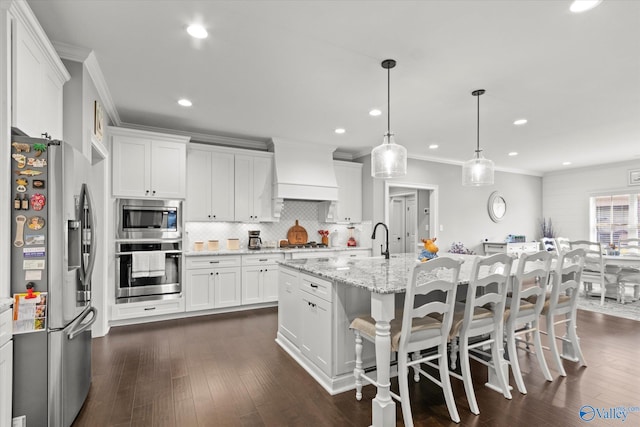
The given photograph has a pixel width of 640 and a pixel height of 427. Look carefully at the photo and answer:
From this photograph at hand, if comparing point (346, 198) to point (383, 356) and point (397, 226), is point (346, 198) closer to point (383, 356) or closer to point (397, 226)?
point (397, 226)

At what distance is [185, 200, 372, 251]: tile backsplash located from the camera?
Result: 5.07 metres

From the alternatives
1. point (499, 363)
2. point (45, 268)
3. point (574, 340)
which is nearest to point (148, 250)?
point (45, 268)

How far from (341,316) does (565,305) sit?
2071 millimetres

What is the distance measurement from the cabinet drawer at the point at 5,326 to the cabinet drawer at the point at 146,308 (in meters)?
2.62

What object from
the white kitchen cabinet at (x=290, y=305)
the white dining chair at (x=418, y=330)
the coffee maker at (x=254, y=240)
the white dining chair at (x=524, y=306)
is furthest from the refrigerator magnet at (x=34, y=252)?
the coffee maker at (x=254, y=240)

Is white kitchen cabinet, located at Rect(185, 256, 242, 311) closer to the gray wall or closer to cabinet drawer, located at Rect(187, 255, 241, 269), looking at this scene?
cabinet drawer, located at Rect(187, 255, 241, 269)

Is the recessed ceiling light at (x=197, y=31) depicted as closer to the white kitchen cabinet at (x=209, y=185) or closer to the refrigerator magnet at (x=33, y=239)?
the refrigerator magnet at (x=33, y=239)

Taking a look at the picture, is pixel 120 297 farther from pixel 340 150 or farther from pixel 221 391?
pixel 340 150

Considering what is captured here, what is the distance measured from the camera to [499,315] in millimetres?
2455

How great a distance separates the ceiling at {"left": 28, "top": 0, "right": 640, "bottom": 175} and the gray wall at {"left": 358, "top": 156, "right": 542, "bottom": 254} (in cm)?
166

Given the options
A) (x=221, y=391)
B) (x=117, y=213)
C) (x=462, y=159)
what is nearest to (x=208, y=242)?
(x=117, y=213)

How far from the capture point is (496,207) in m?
7.73

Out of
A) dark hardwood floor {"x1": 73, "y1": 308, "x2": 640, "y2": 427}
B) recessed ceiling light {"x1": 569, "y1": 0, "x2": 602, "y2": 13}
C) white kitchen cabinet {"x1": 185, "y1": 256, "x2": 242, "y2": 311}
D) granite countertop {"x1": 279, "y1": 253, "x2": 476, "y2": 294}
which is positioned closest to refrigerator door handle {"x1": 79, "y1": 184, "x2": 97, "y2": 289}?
dark hardwood floor {"x1": 73, "y1": 308, "x2": 640, "y2": 427}

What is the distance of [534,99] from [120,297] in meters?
5.46
